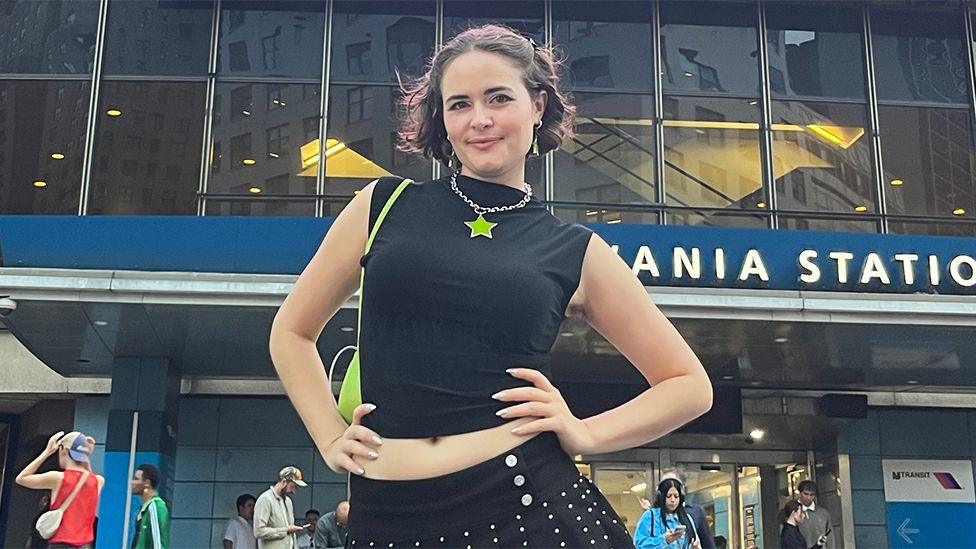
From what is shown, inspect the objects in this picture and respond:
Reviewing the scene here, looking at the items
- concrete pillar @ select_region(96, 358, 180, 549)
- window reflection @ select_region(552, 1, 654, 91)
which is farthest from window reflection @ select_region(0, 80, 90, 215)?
window reflection @ select_region(552, 1, 654, 91)

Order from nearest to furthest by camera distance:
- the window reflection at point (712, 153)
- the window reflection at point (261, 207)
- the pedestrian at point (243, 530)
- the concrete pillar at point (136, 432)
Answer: the pedestrian at point (243, 530), the concrete pillar at point (136, 432), the window reflection at point (261, 207), the window reflection at point (712, 153)

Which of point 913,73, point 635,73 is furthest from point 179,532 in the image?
point 913,73

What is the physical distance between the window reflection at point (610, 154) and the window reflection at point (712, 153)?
322mm

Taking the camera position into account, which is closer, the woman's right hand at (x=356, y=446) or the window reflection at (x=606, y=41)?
the woman's right hand at (x=356, y=446)

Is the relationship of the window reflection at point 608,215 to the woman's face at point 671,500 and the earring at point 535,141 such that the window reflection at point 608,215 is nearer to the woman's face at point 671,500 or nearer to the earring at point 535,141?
the woman's face at point 671,500

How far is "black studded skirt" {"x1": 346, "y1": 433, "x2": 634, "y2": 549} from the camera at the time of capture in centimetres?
157

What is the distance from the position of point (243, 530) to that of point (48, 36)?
8.47 m

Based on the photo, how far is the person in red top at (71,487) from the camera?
759 cm

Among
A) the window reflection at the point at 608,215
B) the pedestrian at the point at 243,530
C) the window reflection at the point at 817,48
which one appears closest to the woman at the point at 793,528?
the window reflection at the point at 608,215

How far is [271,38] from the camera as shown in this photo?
16141 mm

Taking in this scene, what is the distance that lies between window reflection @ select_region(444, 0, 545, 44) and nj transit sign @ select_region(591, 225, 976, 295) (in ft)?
17.0

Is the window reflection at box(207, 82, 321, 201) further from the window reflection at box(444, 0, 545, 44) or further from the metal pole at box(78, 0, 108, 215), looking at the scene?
the window reflection at box(444, 0, 545, 44)

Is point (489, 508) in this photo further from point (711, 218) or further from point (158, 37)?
point (158, 37)

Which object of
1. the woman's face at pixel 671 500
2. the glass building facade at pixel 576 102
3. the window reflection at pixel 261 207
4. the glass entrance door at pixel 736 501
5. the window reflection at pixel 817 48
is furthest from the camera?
the glass entrance door at pixel 736 501
